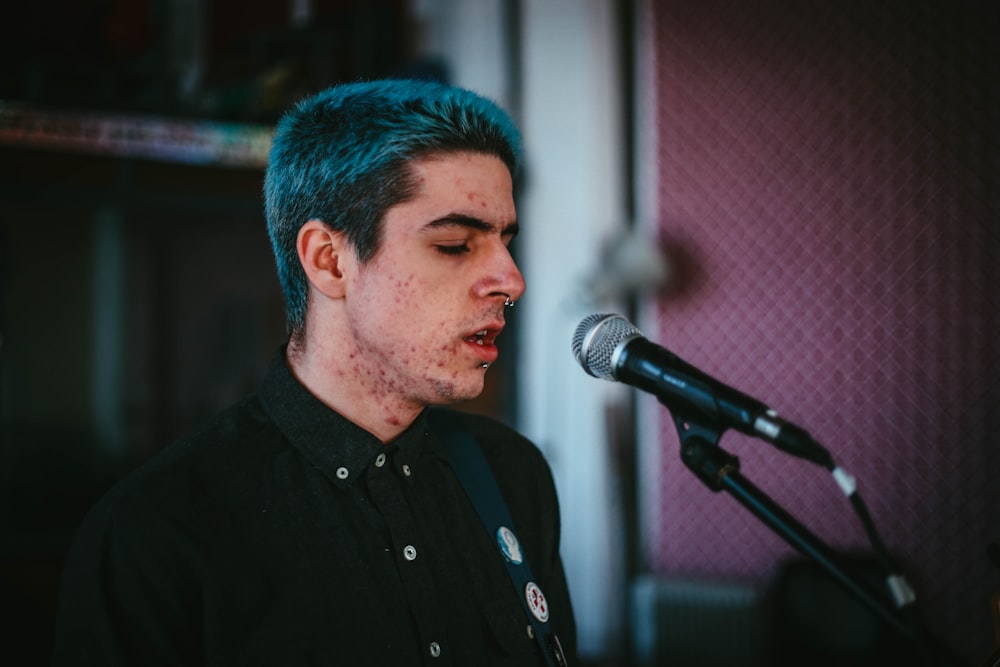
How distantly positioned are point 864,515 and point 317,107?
3.45 feet

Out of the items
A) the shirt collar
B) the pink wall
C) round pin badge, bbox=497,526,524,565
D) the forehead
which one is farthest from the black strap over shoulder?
the pink wall

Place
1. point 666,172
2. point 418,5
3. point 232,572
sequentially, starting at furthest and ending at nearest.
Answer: point 418,5 < point 666,172 < point 232,572

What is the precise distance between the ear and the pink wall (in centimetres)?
315

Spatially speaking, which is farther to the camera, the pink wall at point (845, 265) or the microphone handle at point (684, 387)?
the pink wall at point (845, 265)

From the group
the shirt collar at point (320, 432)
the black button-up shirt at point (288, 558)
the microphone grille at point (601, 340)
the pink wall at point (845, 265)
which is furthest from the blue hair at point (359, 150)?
the pink wall at point (845, 265)

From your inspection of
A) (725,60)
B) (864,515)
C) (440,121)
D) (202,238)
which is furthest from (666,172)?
(864,515)

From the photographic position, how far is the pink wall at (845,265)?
11.7 feet

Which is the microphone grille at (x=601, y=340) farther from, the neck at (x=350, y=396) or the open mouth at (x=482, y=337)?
A: the neck at (x=350, y=396)

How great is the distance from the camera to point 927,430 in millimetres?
3654

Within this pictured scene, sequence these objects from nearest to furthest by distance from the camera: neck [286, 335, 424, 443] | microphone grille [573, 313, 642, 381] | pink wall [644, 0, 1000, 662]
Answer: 1. microphone grille [573, 313, 642, 381]
2. neck [286, 335, 424, 443]
3. pink wall [644, 0, 1000, 662]

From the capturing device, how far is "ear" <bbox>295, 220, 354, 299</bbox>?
134 centimetres

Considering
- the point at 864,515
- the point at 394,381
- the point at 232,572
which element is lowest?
the point at 232,572

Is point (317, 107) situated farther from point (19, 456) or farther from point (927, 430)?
point (19, 456)

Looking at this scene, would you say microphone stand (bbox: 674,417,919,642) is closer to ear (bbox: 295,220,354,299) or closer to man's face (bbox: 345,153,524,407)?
man's face (bbox: 345,153,524,407)
